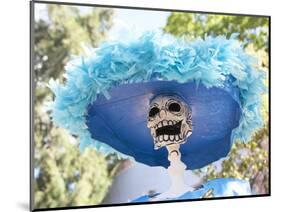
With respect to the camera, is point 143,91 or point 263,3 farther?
point 263,3

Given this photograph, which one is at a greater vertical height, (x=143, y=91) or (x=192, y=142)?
(x=143, y=91)

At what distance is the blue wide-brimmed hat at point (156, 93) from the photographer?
9.93 feet

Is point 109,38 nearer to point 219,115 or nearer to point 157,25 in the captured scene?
point 157,25

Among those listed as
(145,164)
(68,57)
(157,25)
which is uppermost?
(157,25)

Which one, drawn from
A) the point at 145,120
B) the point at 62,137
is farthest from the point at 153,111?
the point at 62,137

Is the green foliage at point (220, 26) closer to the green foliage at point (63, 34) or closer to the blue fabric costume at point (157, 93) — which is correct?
the blue fabric costume at point (157, 93)

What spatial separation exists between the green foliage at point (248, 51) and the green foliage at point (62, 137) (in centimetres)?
52

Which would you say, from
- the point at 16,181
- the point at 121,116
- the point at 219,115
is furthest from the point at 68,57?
the point at 219,115

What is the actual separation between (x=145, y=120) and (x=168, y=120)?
137mm

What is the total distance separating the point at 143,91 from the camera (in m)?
3.11

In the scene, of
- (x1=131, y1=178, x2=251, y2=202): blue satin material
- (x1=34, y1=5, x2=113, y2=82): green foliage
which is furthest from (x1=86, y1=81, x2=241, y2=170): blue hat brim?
(x1=34, y1=5, x2=113, y2=82): green foliage

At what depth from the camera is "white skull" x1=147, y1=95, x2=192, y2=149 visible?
3133 mm

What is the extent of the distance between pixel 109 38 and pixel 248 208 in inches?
50.7

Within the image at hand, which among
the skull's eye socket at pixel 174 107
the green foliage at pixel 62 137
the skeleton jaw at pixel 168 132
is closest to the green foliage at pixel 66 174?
the green foliage at pixel 62 137
